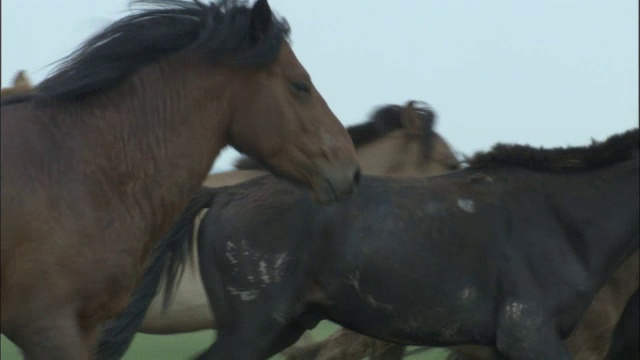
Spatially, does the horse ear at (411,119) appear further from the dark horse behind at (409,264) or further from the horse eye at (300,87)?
the horse eye at (300,87)

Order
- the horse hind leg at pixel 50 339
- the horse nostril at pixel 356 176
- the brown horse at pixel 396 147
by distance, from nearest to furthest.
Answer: the horse hind leg at pixel 50 339 < the horse nostril at pixel 356 176 < the brown horse at pixel 396 147

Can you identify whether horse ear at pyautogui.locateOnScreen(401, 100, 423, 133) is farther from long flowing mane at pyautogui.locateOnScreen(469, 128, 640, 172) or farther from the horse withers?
the horse withers

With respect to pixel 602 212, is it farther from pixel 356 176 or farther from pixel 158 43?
pixel 158 43

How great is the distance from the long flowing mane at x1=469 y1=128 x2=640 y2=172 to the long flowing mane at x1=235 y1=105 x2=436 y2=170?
255 centimetres

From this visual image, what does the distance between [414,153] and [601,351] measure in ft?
9.12

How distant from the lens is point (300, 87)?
16.5ft

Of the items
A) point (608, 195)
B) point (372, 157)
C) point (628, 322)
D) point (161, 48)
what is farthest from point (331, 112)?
point (372, 157)

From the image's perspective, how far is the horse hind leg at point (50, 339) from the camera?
437cm

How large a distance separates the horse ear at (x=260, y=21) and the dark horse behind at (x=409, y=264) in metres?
1.54

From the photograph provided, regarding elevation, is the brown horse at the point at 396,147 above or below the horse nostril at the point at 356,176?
below

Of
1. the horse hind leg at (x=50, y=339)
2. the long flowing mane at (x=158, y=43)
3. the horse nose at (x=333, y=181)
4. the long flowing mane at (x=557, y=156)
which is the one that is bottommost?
the long flowing mane at (x=557, y=156)

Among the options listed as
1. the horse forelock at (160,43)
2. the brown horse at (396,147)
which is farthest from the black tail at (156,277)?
the horse forelock at (160,43)

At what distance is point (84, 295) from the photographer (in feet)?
14.7

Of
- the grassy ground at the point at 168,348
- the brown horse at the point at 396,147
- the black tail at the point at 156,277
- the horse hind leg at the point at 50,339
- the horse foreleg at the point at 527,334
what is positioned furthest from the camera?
→ the grassy ground at the point at 168,348
